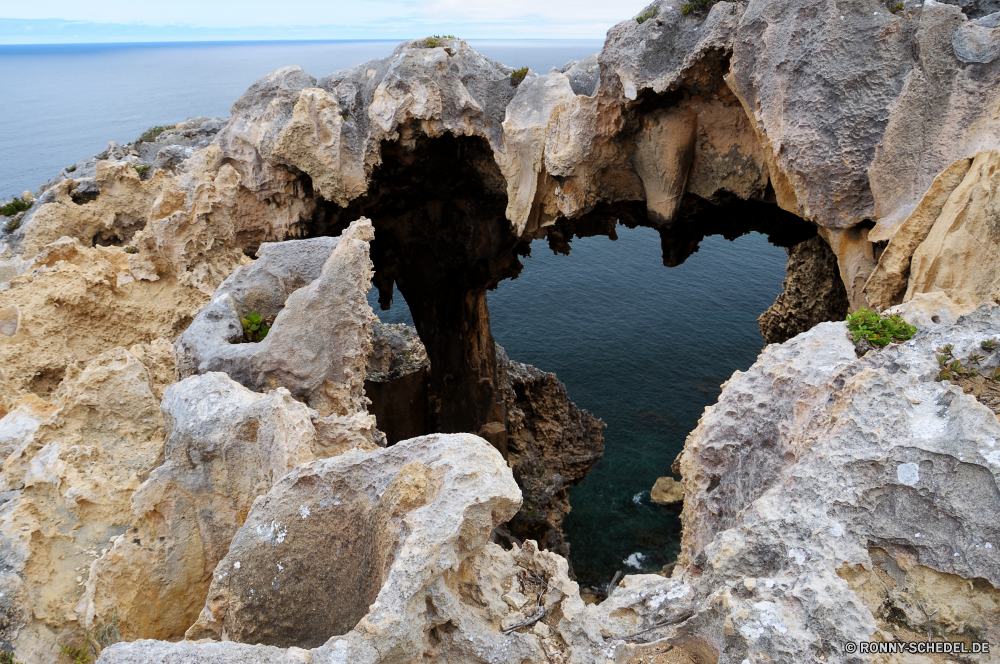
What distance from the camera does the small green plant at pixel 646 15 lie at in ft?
40.6

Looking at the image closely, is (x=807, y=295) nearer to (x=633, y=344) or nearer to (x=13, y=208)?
(x=633, y=344)

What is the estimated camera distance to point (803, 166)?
10.6 metres

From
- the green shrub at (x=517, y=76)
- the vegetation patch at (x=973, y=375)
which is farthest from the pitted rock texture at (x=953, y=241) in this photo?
the green shrub at (x=517, y=76)

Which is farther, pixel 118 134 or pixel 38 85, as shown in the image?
pixel 38 85

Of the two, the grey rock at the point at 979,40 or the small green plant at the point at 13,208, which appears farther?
the small green plant at the point at 13,208

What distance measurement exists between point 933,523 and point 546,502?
676 inches

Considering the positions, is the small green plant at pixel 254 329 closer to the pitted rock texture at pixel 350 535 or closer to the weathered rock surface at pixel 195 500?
the weathered rock surface at pixel 195 500

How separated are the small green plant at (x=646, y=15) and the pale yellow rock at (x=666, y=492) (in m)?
17.7

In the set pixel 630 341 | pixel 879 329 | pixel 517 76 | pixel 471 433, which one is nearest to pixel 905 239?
pixel 879 329

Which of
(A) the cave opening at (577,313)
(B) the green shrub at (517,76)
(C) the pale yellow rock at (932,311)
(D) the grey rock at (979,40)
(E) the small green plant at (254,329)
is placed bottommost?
(A) the cave opening at (577,313)

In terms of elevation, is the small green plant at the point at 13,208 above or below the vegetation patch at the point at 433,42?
below

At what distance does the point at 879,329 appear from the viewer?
22.9ft

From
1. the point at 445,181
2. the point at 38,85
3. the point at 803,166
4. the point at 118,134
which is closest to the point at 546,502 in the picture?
the point at 445,181

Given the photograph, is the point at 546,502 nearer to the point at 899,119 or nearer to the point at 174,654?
the point at 899,119
